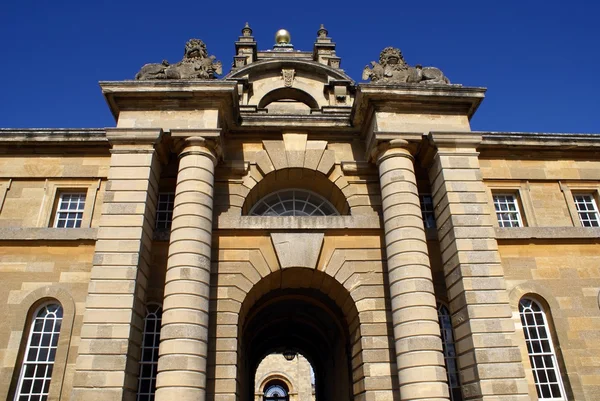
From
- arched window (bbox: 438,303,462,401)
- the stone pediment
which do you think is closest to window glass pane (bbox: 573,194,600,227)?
arched window (bbox: 438,303,462,401)

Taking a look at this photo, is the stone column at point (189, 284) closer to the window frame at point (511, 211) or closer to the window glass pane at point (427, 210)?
the window glass pane at point (427, 210)

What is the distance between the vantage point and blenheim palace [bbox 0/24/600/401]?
10.0 metres

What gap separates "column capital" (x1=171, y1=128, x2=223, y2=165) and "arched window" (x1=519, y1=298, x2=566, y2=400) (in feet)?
28.9

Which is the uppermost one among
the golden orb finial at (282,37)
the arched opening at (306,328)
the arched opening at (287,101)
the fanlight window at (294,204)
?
the golden orb finial at (282,37)

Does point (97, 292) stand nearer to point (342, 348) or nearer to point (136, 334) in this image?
point (136, 334)

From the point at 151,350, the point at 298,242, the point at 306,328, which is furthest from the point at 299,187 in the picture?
the point at 306,328

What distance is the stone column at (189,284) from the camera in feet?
30.7

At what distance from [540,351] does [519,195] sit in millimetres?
4356

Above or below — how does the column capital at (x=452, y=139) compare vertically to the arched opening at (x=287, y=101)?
below

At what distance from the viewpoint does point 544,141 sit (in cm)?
1415

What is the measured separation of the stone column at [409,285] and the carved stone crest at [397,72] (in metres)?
1.91

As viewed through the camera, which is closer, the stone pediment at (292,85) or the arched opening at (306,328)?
the arched opening at (306,328)

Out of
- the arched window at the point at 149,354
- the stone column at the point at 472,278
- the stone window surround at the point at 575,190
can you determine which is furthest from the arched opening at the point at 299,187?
the stone window surround at the point at 575,190

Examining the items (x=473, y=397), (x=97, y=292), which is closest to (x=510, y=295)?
(x=473, y=397)
